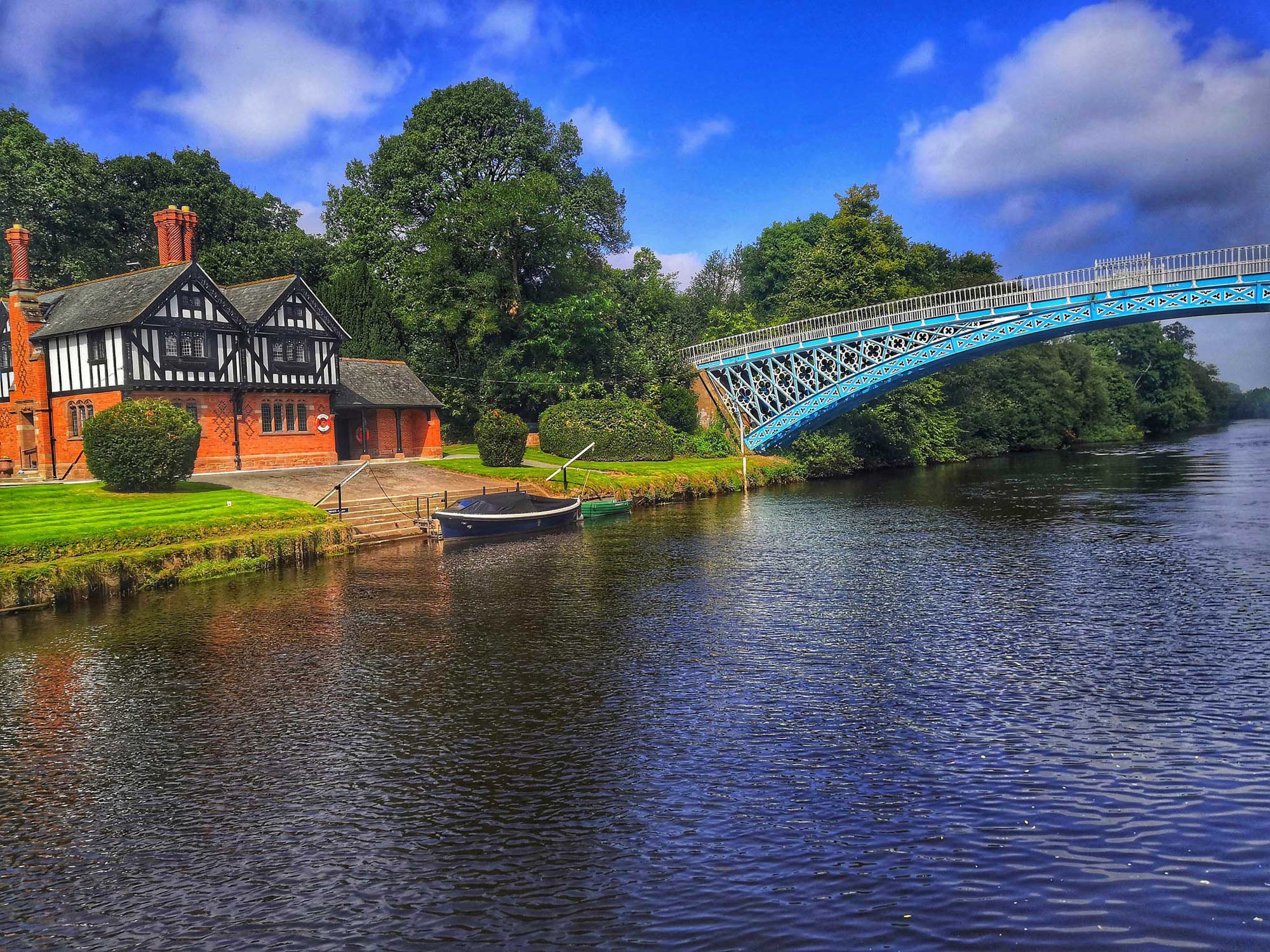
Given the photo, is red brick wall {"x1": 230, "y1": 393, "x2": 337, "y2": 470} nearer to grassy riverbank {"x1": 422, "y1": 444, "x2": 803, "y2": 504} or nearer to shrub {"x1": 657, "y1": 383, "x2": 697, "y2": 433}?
grassy riverbank {"x1": 422, "y1": 444, "x2": 803, "y2": 504}

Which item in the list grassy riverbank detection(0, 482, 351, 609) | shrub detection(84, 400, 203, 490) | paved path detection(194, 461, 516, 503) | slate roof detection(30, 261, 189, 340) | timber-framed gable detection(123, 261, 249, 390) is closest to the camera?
grassy riverbank detection(0, 482, 351, 609)

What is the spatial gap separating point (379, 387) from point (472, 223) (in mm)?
12690

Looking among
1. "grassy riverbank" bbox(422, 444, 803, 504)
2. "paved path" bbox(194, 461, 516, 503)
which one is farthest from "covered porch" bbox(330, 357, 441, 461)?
"paved path" bbox(194, 461, 516, 503)

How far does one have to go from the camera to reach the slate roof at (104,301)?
4331 cm

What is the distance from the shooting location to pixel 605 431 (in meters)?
58.8

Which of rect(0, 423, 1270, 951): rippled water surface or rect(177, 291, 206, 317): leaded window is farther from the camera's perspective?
rect(177, 291, 206, 317): leaded window

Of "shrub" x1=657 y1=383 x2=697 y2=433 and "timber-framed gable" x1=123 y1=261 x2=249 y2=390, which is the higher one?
"timber-framed gable" x1=123 y1=261 x2=249 y2=390

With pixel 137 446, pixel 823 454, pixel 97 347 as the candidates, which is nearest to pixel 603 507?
pixel 137 446

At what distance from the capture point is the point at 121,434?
3581cm

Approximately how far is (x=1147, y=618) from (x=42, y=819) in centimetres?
2075

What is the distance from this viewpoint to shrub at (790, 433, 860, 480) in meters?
67.4

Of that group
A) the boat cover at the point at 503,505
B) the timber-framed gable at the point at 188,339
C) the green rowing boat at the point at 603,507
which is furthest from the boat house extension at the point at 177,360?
the green rowing boat at the point at 603,507

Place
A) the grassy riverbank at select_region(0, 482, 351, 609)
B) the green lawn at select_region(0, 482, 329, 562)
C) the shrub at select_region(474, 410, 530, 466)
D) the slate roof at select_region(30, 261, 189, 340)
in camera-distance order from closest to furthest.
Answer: the grassy riverbank at select_region(0, 482, 351, 609)
the green lawn at select_region(0, 482, 329, 562)
the slate roof at select_region(30, 261, 189, 340)
the shrub at select_region(474, 410, 530, 466)

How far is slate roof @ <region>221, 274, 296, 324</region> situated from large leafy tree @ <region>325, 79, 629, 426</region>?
40.4ft
